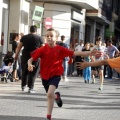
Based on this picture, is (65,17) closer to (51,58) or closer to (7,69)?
(7,69)

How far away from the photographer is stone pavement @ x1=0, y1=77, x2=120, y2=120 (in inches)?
383

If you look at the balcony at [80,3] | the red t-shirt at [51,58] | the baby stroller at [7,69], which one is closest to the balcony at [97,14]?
the balcony at [80,3]

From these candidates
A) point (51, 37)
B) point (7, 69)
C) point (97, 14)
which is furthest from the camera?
point (97, 14)

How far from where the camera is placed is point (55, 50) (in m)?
9.26

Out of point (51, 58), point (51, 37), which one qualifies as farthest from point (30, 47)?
point (51, 37)

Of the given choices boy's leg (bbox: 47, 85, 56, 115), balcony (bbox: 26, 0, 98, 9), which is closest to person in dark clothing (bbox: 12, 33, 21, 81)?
boy's leg (bbox: 47, 85, 56, 115)

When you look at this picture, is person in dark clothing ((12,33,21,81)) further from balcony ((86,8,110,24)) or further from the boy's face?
balcony ((86,8,110,24))

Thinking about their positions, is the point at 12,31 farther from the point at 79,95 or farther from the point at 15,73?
the point at 79,95

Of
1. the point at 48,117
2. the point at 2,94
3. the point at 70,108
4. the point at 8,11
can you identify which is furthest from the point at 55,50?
the point at 8,11

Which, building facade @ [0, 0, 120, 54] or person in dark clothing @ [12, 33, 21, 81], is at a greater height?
building facade @ [0, 0, 120, 54]

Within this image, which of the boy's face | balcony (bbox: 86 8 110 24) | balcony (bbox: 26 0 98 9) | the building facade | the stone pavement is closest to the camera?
the boy's face

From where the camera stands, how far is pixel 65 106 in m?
11.3

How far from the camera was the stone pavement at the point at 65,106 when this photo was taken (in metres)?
9.72

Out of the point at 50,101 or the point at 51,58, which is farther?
the point at 51,58
